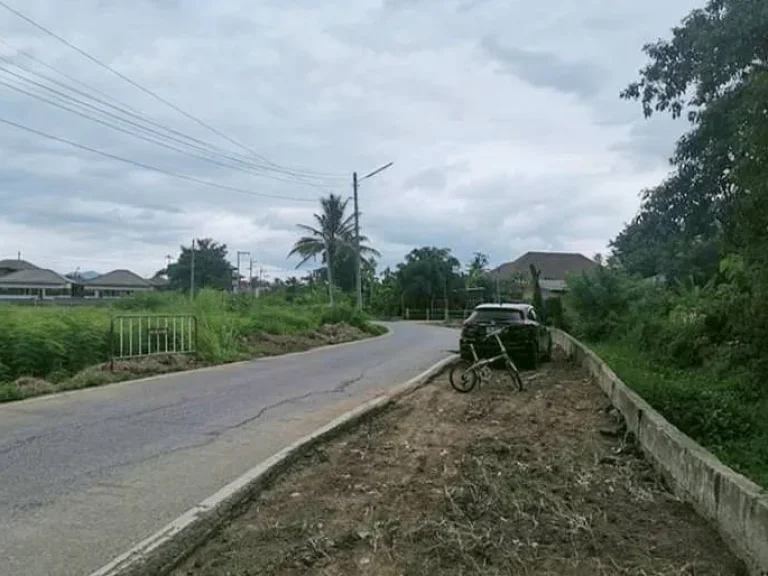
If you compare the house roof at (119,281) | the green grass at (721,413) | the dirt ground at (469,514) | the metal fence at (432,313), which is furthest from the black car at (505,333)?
the house roof at (119,281)

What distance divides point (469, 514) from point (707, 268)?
27.2 meters

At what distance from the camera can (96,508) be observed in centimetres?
559

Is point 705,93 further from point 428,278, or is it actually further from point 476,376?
point 428,278

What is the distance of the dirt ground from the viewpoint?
446cm

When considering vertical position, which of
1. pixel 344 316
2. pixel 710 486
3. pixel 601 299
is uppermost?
pixel 601 299

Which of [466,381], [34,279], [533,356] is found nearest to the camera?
[466,381]

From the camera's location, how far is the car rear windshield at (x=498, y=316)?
673 inches

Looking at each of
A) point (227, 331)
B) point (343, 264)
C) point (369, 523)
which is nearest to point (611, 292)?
point (227, 331)

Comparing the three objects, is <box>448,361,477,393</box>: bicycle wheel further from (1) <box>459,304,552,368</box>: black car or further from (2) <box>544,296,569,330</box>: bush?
(2) <box>544,296,569,330</box>: bush

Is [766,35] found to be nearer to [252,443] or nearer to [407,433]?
[407,433]

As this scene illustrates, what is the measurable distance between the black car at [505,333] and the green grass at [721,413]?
4.72 metres

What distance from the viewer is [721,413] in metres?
8.72

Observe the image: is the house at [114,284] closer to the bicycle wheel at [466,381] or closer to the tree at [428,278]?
the tree at [428,278]

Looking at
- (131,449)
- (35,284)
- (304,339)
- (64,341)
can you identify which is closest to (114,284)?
(35,284)
